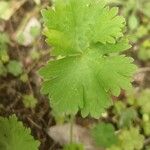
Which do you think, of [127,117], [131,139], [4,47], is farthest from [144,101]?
[4,47]

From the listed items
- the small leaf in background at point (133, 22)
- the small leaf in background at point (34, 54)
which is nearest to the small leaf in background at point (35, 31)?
the small leaf in background at point (34, 54)

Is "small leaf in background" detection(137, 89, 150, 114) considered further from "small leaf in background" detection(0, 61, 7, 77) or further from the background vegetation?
"small leaf in background" detection(0, 61, 7, 77)

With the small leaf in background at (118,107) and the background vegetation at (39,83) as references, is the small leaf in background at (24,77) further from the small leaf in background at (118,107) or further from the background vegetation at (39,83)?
the small leaf in background at (118,107)

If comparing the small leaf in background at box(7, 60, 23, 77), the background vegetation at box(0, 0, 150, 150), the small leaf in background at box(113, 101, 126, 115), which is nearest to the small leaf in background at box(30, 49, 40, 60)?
the background vegetation at box(0, 0, 150, 150)

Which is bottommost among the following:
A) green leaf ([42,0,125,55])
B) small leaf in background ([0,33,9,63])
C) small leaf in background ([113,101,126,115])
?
small leaf in background ([113,101,126,115])

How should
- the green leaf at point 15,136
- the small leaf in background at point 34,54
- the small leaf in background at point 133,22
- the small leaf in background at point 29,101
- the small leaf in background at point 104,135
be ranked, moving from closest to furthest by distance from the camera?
the green leaf at point 15,136
the small leaf in background at point 104,135
the small leaf in background at point 29,101
the small leaf in background at point 34,54
the small leaf in background at point 133,22

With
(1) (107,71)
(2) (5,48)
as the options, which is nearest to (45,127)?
(2) (5,48)
